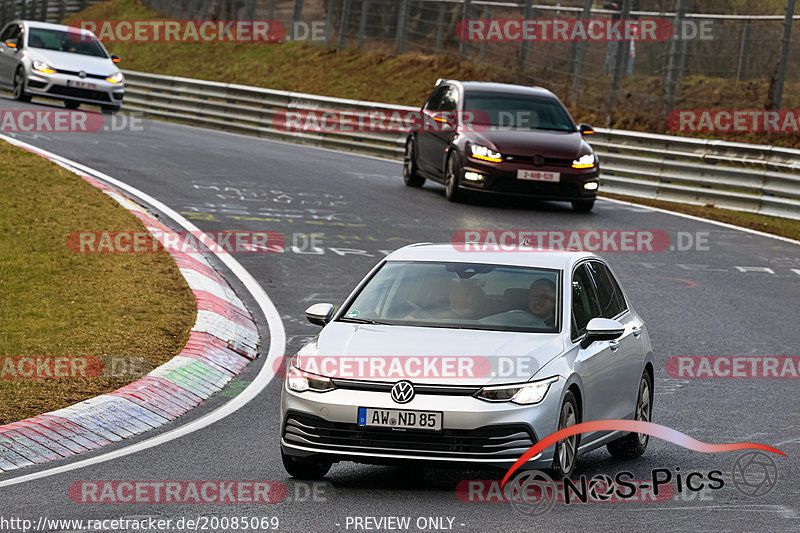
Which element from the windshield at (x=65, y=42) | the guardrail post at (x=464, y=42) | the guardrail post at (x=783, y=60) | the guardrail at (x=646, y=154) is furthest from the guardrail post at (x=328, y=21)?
the guardrail post at (x=783, y=60)

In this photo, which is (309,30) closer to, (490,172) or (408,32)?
(408,32)

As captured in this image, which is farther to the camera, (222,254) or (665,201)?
(665,201)

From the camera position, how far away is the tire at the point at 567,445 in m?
7.59

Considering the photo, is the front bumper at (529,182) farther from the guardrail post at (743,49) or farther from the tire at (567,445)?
the tire at (567,445)

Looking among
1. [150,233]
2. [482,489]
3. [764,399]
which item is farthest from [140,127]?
[482,489]

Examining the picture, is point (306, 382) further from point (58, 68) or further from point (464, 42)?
point (464, 42)

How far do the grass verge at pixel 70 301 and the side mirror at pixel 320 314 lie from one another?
2132 millimetres

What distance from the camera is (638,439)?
9219 millimetres

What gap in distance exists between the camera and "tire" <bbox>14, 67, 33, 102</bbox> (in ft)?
98.5

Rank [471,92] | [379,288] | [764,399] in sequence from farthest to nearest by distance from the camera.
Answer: [471,92] → [764,399] → [379,288]

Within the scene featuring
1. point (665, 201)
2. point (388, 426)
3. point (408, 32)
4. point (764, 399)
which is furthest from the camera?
point (408, 32)

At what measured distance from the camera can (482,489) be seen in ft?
25.6

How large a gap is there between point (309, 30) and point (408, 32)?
256 inches

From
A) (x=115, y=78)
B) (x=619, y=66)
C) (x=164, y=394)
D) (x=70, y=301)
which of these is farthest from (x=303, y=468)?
(x=115, y=78)
